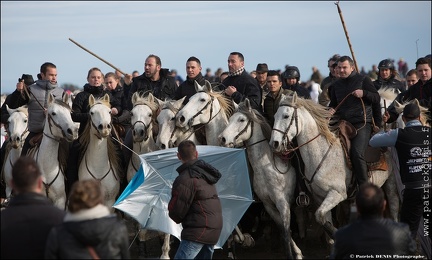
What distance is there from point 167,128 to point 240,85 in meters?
1.59

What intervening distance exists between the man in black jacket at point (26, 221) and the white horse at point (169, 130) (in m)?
5.46

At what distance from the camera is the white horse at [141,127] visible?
39.3 ft

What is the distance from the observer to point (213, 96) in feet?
39.8

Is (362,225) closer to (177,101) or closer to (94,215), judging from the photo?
(94,215)

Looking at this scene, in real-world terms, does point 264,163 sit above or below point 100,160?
below

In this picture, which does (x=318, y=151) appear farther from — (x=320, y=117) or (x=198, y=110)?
(x=198, y=110)

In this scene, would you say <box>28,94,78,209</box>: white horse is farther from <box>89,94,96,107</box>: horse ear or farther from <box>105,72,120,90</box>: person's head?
<box>105,72,120,90</box>: person's head

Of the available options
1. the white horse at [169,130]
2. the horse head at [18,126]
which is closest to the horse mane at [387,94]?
the white horse at [169,130]

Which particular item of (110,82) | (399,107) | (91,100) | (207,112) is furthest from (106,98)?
(399,107)

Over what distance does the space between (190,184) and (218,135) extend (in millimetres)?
3789

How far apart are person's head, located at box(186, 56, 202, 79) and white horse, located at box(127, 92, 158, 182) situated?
2.83ft

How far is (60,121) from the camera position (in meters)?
11.8

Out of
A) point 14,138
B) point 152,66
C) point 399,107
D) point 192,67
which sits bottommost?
point 399,107

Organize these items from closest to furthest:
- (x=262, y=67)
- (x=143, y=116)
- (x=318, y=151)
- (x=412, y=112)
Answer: (x=412, y=112) → (x=318, y=151) → (x=143, y=116) → (x=262, y=67)
